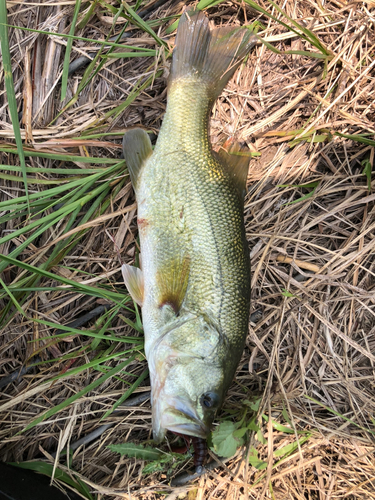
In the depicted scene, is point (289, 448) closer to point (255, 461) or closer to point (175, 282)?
point (255, 461)

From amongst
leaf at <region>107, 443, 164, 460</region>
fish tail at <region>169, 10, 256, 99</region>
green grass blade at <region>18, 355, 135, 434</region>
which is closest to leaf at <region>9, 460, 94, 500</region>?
green grass blade at <region>18, 355, 135, 434</region>

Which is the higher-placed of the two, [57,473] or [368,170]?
[368,170]

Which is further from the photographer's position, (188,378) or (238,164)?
(238,164)

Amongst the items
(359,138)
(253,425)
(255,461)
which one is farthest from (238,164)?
(255,461)

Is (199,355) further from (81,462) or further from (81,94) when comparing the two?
(81,94)

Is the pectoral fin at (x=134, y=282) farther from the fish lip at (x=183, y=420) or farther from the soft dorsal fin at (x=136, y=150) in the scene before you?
the fish lip at (x=183, y=420)

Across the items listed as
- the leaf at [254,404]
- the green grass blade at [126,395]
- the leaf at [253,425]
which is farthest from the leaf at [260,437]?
the green grass blade at [126,395]

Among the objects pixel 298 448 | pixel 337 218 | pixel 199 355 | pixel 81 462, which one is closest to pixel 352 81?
pixel 337 218

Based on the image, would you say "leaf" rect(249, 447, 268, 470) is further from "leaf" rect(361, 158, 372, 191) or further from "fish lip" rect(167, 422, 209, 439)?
"leaf" rect(361, 158, 372, 191)
